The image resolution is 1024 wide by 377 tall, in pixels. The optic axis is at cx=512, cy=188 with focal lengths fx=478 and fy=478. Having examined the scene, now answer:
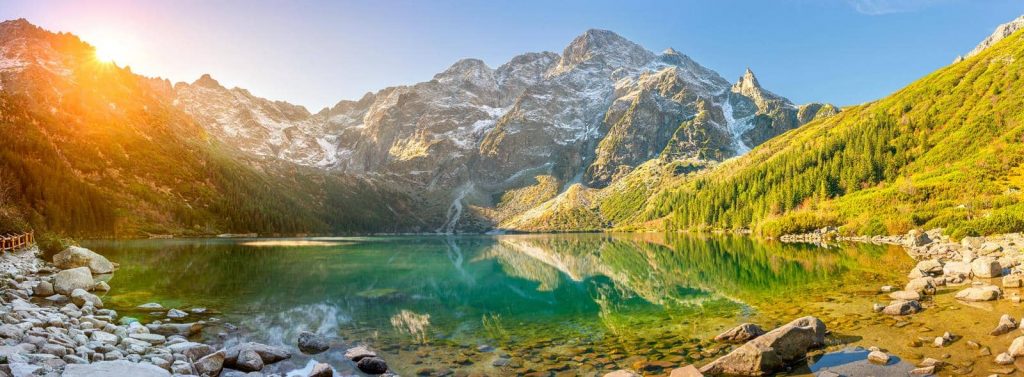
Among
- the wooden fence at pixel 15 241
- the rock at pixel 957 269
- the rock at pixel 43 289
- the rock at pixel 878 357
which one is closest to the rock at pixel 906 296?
the rock at pixel 957 269

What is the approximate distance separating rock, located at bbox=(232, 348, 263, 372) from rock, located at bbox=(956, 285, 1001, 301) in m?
31.1

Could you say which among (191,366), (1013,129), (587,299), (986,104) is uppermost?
(986,104)

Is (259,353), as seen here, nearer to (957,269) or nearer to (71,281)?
(71,281)

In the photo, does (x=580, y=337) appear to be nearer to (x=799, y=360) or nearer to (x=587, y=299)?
(x=799, y=360)

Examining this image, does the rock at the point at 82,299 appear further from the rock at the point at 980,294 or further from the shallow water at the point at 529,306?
the rock at the point at 980,294

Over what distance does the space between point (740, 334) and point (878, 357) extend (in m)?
4.78

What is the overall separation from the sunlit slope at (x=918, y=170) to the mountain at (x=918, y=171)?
0.21m

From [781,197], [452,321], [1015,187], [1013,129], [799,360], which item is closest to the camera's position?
[799,360]

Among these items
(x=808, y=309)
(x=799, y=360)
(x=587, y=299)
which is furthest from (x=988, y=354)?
(x=587, y=299)

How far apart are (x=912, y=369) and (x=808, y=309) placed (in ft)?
37.0

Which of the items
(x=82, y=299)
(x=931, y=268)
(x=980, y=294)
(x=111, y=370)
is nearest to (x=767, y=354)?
(x=980, y=294)

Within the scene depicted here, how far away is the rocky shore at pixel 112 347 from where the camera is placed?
12.0 metres

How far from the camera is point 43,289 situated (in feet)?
88.9

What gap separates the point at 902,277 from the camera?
32875 mm
